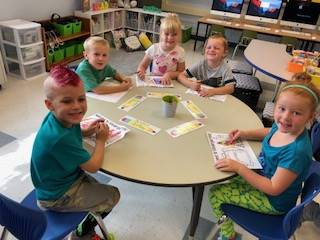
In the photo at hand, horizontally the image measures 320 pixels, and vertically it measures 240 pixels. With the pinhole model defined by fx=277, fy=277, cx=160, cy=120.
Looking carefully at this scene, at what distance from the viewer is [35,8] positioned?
382 centimetres

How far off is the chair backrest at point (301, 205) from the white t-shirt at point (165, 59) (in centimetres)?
137

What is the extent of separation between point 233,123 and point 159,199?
768 millimetres

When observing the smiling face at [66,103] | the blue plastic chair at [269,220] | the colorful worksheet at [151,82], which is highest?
the smiling face at [66,103]

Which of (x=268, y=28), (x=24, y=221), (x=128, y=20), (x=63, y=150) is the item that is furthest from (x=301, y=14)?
(x=24, y=221)

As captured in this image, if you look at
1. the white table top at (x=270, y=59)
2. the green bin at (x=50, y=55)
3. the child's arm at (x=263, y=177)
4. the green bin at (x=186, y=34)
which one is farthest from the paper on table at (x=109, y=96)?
the green bin at (x=186, y=34)

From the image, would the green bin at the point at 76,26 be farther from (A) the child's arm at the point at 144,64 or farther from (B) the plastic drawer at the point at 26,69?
(A) the child's arm at the point at 144,64

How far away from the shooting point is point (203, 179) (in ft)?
3.71

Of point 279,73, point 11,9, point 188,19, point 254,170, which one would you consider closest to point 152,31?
point 188,19

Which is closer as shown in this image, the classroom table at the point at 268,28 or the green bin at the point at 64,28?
the green bin at the point at 64,28

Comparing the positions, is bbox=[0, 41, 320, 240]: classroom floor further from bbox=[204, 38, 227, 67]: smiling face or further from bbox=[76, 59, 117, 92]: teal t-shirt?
bbox=[204, 38, 227, 67]: smiling face

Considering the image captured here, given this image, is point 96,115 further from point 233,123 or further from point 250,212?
point 250,212

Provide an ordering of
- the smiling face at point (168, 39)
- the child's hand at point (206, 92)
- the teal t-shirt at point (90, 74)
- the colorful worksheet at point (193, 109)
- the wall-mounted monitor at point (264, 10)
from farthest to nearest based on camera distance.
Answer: the wall-mounted monitor at point (264, 10)
the smiling face at point (168, 39)
the child's hand at point (206, 92)
the teal t-shirt at point (90, 74)
the colorful worksheet at point (193, 109)

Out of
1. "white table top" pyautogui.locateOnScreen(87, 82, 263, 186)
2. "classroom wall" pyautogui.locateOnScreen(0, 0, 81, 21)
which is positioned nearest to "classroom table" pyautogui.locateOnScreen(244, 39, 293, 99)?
"white table top" pyautogui.locateOnScreen(87, 82, 263, 186)

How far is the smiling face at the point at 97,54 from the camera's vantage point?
178 cm
